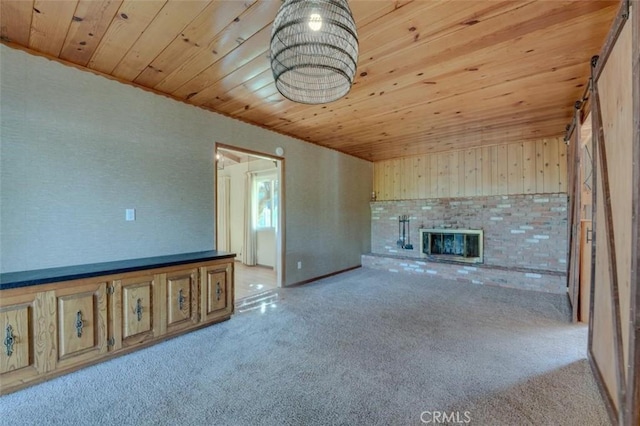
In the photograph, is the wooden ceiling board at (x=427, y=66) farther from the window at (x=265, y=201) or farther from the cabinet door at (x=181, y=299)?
the window at (x=265, y=201)

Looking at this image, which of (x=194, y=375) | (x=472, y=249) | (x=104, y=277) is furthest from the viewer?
(x=472, y=249)

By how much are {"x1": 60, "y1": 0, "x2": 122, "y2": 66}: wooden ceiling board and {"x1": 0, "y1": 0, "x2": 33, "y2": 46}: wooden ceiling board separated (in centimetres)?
20

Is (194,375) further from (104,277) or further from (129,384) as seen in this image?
(104,277)

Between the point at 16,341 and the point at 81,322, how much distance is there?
1.11 ft

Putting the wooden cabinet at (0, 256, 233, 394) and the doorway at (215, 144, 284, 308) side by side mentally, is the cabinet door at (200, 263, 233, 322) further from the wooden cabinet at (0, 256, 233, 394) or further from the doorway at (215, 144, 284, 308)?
the doorway at (215, 144, 284, 308)

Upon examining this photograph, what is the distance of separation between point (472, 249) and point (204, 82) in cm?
502

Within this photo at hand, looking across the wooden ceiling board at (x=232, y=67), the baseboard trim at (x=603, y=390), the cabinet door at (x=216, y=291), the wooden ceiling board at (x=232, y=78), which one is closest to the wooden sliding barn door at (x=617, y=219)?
the baseboard trim at (x=603, y=390)

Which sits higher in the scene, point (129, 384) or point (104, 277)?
point (104, 277)

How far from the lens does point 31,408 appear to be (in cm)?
173

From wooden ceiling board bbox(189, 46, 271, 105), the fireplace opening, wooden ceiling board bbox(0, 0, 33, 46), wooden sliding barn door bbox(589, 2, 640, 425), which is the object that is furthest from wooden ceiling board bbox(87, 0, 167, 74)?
the fireplace opening

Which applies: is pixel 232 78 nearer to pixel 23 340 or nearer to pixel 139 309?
pixel 139 309

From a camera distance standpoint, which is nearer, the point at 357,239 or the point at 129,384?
the point at 129,384

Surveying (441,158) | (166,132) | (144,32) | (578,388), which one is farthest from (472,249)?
(144,32)

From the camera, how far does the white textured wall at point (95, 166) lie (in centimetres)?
215
